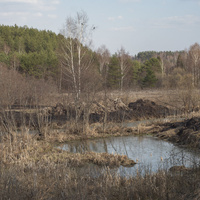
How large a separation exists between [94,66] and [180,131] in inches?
1176

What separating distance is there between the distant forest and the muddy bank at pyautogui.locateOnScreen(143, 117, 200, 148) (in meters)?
7.01

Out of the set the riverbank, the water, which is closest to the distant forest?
the riverbank

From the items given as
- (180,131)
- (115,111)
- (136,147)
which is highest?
(115,111)

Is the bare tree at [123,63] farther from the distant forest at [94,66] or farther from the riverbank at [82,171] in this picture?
the riverbank at [82,171]

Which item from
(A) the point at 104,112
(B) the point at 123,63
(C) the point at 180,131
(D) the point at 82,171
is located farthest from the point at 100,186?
(B) the point at 123,63

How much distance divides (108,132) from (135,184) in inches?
359

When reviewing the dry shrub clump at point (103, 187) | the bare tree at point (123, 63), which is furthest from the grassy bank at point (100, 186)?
the bare tree at point (123, 63)

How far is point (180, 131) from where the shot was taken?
1370 cm

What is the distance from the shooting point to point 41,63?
3831 centimetres

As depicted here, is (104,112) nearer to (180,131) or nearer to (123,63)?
(180,131)

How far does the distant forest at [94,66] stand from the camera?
29438 mm

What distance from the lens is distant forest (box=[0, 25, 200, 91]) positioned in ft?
96.6

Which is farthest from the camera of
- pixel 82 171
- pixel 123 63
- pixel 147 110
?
pixel 123 63

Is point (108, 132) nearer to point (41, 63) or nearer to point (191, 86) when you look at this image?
point (191, 86)
